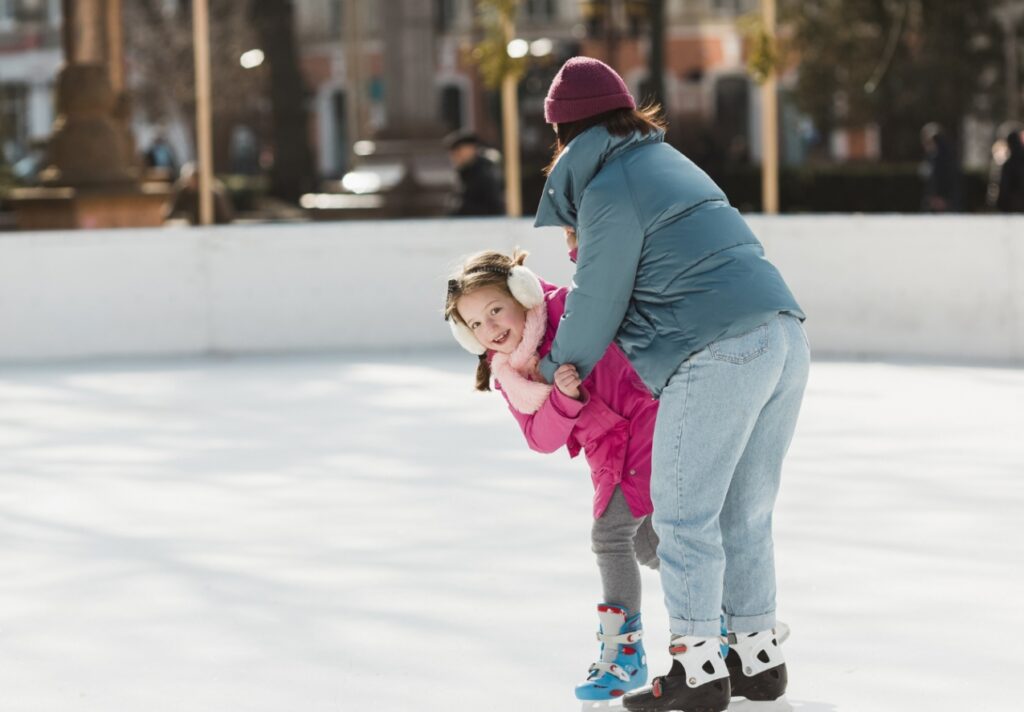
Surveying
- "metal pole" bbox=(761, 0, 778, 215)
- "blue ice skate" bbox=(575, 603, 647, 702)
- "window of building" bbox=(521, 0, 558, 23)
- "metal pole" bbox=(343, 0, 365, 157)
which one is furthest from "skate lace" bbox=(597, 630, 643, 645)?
"window of building" bbox=(521, 0, 558, 23)

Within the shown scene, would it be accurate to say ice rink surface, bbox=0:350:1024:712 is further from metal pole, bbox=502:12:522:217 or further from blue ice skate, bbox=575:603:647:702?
metal pole, bbox=502:12:522:217

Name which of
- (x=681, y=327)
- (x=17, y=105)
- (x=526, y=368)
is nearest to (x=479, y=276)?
(x=526, y=368)

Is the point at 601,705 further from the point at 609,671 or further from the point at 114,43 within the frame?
the point at 114,43

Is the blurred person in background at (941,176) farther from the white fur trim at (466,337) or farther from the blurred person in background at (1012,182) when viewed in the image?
the white fur trim at (466,337)

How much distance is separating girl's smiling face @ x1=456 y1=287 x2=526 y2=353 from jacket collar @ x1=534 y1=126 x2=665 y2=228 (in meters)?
0.21

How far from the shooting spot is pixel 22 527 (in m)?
6.82

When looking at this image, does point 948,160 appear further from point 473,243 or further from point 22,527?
point 22,527

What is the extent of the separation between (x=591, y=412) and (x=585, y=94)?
69 cm

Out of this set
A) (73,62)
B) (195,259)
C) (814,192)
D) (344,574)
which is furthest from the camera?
(814,192)

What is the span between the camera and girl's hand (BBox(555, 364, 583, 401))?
3.86 metres

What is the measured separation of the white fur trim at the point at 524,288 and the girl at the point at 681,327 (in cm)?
12

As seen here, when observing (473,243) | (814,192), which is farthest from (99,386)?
(814,192)

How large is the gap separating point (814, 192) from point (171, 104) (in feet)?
71.6

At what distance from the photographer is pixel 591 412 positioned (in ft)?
13.3
